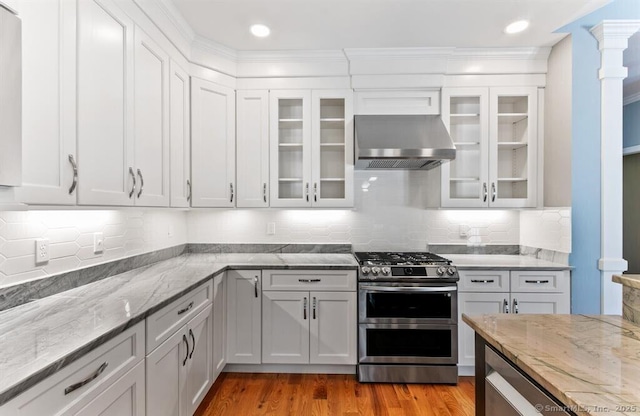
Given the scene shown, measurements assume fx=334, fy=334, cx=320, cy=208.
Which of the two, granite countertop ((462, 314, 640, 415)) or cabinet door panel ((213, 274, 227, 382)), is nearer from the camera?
granite countertop ((462, 314, 640, 415))

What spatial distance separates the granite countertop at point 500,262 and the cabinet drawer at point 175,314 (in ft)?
6.45

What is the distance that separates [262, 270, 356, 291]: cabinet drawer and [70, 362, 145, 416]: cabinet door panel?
4.23ft

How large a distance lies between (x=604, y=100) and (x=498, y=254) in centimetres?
153

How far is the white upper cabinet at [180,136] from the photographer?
2422 millimetres

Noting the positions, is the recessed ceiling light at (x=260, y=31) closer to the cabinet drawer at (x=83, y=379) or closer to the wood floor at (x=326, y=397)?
the cabinet drawer at (x=83, y=379)

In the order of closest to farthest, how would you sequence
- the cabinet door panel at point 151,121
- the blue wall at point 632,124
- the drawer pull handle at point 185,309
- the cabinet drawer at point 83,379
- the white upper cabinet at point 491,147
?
the cabinet drawer at point 83,379
the drawer pull handle at point 185,309
the cabinet door panel at point 151,121
the white upper cabinet at point 491,147
the blue wall at point 632,124

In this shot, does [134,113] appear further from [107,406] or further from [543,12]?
[543,12]

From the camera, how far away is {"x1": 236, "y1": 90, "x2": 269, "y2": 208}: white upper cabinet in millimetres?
2998

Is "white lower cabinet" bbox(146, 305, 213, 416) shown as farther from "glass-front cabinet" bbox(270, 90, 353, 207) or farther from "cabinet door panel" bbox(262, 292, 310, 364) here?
"glass-front cabinet" bbox(270, 90, 353, 207)

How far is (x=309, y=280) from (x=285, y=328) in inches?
17.1

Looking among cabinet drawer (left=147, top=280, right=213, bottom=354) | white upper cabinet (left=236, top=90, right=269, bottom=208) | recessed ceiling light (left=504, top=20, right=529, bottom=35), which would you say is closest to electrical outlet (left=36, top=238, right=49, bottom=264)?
cabinet drawer (left=147, top=280, right=213, bottom=354)

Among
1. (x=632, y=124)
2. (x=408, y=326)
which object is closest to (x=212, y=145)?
(x=408, y=326)

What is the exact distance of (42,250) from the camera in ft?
5.45

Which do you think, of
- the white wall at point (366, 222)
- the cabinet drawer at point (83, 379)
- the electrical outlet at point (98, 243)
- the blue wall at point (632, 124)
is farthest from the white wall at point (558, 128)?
the electrical outlet at point (98, 243)
